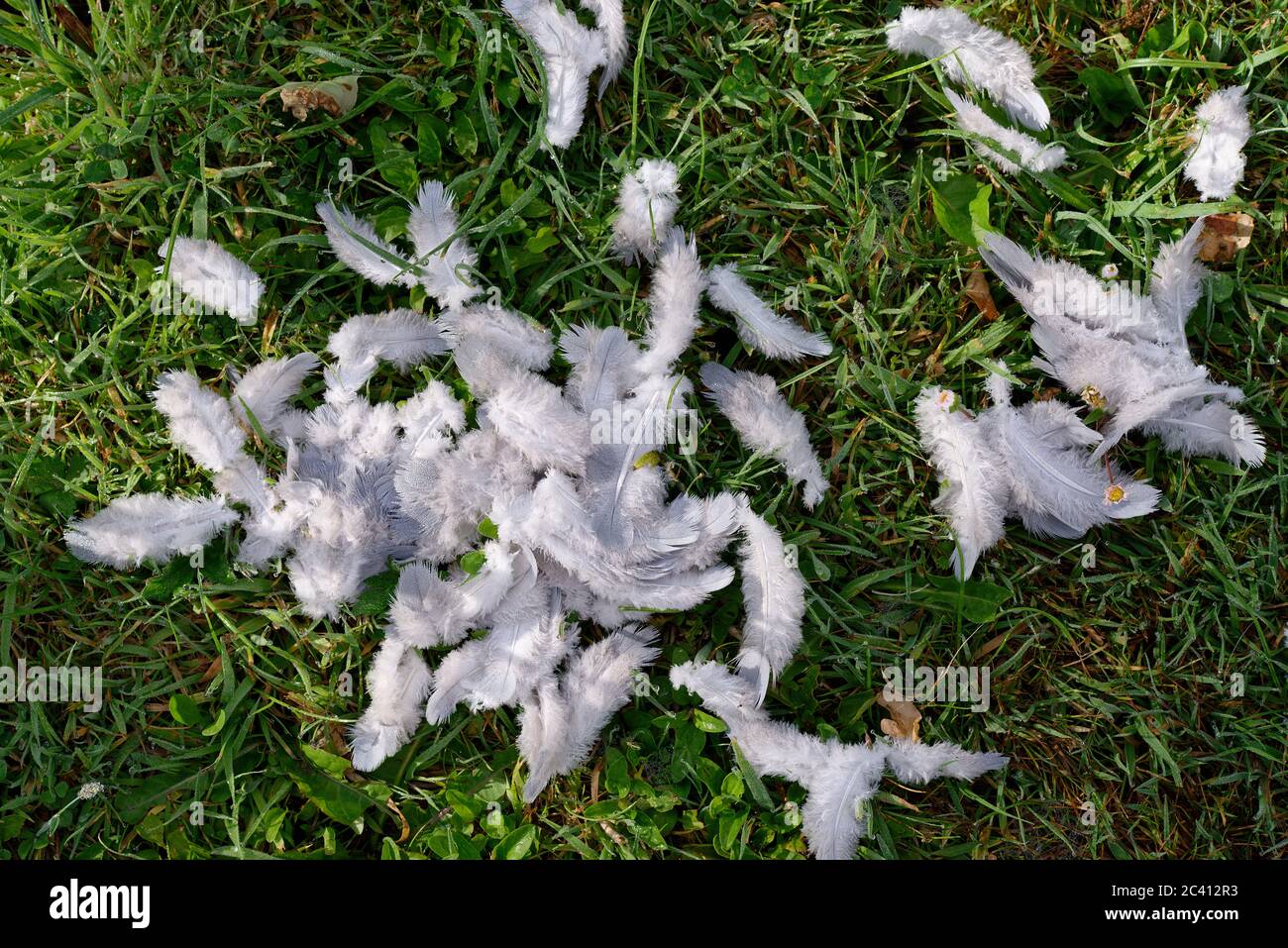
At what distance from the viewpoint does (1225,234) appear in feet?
9.18

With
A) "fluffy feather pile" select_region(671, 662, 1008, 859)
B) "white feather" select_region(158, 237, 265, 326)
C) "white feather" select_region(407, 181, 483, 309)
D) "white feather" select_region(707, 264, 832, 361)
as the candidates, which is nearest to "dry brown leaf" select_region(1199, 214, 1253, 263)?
"white feather" select_region(707, 264, 832, 361)

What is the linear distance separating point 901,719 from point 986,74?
78.5 inches

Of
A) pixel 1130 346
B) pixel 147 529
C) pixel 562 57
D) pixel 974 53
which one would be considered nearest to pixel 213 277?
pixel 147 529

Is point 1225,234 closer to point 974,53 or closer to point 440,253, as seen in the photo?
point 974,53

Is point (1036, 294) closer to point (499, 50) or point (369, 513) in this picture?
point (499, 50)

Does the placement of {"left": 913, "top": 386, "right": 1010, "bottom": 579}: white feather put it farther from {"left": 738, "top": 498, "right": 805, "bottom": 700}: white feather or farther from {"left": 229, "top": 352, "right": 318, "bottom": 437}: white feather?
{"left": 229, "top": 352, "right": 318, "bottom": 437}: white feather

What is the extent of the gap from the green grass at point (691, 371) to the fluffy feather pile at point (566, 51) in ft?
0.21

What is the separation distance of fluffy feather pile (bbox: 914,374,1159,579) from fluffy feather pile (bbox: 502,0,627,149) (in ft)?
4.51

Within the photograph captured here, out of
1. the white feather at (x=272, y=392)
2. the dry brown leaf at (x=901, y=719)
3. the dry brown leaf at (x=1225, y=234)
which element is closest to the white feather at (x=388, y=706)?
the white feather at (x=272, y=392)

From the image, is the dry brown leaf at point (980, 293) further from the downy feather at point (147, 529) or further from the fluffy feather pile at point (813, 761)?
the downy feather at point (147, 529)

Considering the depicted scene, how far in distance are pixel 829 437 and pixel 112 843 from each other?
8.14 ft

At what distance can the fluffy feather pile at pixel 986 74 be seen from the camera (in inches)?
107

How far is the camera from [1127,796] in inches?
108

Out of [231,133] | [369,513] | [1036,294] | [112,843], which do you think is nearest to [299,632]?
[369,513]
